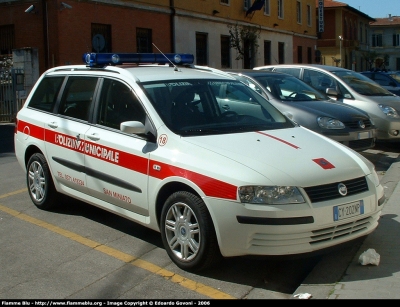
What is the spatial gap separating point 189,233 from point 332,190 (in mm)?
1222

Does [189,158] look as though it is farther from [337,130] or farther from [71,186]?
[337,130]

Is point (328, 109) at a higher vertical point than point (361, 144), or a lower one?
higher

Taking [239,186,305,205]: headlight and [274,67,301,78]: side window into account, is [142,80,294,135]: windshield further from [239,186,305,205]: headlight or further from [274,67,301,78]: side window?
[274,67,301,78]: side window

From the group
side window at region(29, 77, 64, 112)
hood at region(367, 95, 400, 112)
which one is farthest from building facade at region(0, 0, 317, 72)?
side window at region(29, 77, 64, 112)

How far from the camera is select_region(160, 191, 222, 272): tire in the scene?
4668 millimetres

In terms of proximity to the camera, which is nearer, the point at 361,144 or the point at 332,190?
the point at 332,190

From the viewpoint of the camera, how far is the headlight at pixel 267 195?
445 cm

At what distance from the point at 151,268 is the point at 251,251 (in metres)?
1.02

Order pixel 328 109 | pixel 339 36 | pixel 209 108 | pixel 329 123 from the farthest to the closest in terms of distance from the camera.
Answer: pixel 339 36 → pixel 328 109 → pixel 329 123 → pixel 209 108

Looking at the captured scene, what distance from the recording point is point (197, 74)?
618 cm

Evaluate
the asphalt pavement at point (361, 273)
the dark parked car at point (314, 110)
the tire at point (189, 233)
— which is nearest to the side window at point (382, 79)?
the dark parked car at point (314, 110)

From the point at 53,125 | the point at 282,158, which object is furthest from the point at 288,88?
the point at 282,158

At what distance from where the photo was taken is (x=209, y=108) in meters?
5.72

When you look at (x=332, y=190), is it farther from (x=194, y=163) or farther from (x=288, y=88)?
(x=288, y=88)
